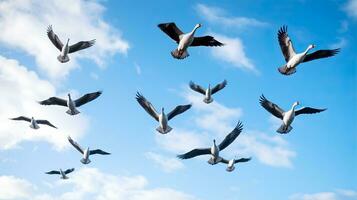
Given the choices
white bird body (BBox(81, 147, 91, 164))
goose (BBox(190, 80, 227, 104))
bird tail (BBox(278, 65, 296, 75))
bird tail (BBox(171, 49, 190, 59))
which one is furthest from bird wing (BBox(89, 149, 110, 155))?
bird tail (BBox(278, 65, 296, 75))

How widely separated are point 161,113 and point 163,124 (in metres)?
0.47

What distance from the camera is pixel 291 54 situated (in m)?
21.5

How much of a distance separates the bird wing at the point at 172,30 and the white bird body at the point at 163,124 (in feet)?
11.4

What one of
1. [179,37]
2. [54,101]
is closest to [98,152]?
[54,101]

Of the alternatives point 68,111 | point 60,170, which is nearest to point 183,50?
point 68,111

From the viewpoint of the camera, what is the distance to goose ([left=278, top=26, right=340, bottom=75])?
69.7ft

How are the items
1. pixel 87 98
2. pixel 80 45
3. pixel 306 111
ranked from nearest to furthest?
pixel 306 111, pixel 80 45, pixel 87 98

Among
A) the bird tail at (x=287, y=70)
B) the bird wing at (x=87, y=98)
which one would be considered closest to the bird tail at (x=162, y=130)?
the bird wing at (x=87, y=98)

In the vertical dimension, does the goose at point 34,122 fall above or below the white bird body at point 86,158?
above

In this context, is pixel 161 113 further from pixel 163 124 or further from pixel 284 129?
pixel 284 129

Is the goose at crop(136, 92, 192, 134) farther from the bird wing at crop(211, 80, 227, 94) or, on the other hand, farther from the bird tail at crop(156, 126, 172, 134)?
the bird wing at crop(211, 80, 227, 94)

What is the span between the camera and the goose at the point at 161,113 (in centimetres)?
2292

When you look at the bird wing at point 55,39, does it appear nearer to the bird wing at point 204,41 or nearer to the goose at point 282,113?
the bird wing at point 204,41

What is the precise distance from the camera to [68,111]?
25859mm
